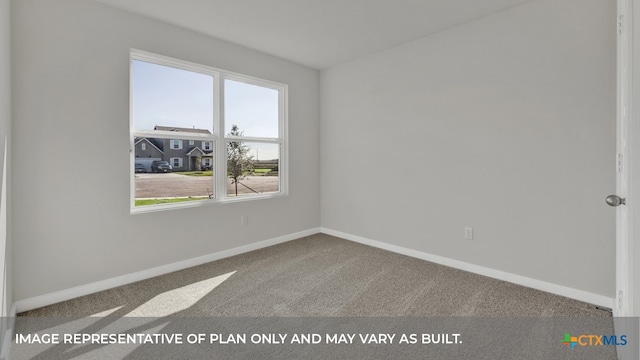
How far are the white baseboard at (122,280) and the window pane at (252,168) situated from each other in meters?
0.72

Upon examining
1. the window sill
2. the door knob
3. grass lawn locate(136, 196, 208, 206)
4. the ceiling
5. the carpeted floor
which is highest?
the ceiling

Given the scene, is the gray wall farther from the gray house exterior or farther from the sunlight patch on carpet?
the gray house exterior

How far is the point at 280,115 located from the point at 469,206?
2.75 m

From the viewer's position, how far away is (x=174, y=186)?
3.27 m

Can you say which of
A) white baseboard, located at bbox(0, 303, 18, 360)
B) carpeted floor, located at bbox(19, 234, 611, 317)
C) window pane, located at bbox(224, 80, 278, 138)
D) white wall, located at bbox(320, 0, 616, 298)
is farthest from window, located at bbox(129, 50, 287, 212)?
white wall, located at bbox(320, 0, 616, 298)

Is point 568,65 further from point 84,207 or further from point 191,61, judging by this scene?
point 84,207

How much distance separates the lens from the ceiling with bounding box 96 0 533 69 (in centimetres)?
270

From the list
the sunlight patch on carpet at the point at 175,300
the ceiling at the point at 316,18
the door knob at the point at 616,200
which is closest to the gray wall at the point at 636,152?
the door knob at the point at 616,200

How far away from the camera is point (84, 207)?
103 inches

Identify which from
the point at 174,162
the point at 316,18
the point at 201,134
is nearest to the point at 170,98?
the point at 201,134

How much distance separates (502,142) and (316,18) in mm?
2220

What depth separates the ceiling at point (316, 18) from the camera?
270cm

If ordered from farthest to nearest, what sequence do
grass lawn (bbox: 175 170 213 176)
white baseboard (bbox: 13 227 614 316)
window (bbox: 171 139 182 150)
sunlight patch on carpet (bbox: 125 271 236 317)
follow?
grass lawn (bbox: 175 170 213 176)
window (bbox: 171 139 182 150)
white baseboard (bbox: 13 227 614 316)
sunlight patch on carpet (bbox: 125 271 236 317)

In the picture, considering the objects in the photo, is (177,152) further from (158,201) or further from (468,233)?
(468,233)
